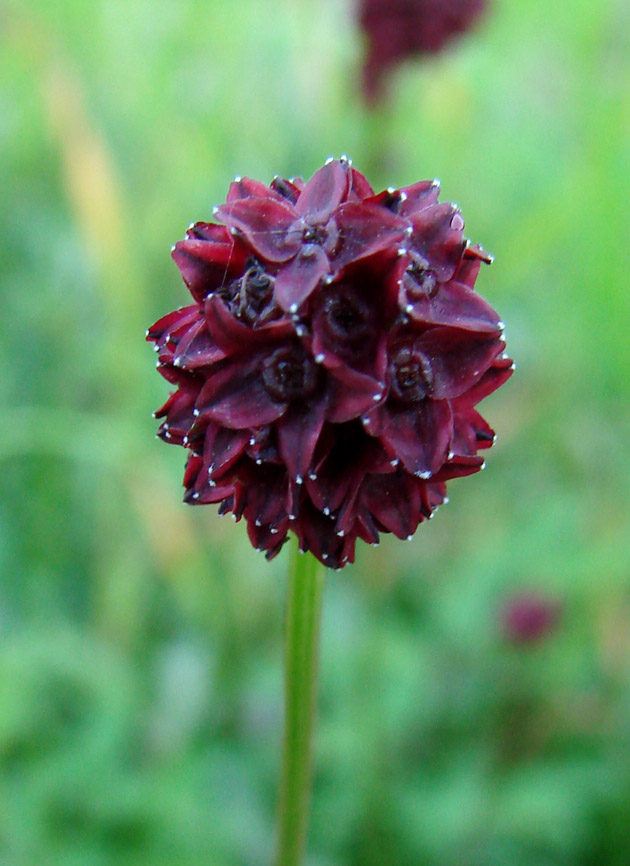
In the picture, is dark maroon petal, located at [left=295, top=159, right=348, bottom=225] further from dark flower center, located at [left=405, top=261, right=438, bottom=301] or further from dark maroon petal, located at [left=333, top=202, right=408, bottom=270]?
dark flower center, located at [left=405, top=261, right=438, bottom=301]

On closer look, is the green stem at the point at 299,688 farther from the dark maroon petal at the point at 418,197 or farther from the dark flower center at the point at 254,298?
the dark maroon petal at the point at 418,197

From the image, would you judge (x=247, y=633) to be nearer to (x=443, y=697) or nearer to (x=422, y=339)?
(x=443, y=697)

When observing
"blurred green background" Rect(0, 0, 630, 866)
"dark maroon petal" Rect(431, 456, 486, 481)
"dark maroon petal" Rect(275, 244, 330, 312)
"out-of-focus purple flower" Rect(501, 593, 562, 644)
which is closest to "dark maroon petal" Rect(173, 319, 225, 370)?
"dark maroon petal" Rect(275, 244, 330, 312)

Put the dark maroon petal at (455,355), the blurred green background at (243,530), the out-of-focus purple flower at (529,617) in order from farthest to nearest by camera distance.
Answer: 1. the out-of-focus purple flower at (529,617)
2. the blurred green background at (243,530)
3. the dark maroon petal at (455,355)

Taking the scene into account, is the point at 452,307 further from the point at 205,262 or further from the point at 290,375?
the point at 205,262

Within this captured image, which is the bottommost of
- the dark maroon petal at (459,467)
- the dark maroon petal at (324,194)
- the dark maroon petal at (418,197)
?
the dark maroon petal at (459,467)

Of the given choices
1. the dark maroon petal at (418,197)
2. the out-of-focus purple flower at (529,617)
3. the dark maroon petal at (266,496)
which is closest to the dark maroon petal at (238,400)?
the dark maroon petal at (266,496)
